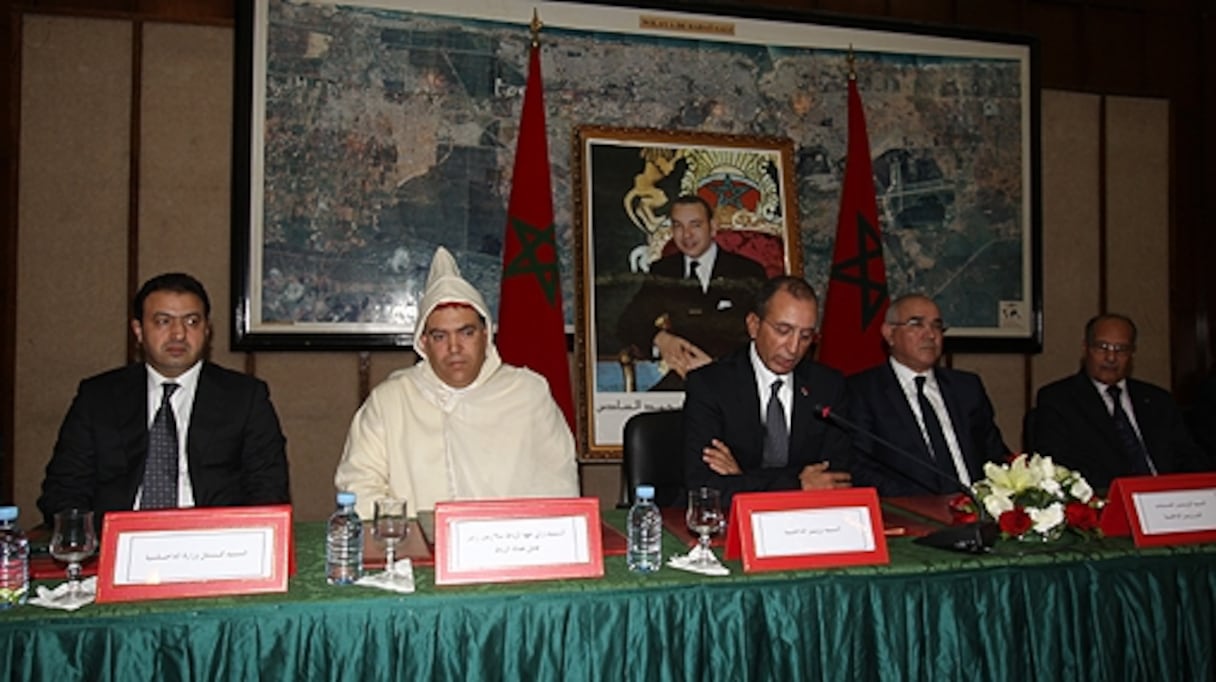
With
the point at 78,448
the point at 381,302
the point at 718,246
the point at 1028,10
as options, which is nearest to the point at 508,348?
the point at 381,302

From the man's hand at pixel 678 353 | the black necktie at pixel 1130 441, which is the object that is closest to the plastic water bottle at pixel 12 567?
the man's hand at pixel 678 353

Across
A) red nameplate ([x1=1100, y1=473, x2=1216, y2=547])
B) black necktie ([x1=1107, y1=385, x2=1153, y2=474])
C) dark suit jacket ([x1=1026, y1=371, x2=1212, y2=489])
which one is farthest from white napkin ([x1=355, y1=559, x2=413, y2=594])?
black necktie ([x1=1107, y1=385, x2=1153, y2=474])

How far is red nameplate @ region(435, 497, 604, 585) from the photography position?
1689 mm

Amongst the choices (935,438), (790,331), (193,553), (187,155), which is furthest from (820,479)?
(187,155)

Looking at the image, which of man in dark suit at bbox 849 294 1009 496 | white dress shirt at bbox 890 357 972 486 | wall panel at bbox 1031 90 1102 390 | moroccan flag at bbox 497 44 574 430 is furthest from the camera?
wall panel at bbox 1031 90 1102 390

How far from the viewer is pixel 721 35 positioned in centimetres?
430

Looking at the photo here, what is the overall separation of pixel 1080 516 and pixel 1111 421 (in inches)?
70.7

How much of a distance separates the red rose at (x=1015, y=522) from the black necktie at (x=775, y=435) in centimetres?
84

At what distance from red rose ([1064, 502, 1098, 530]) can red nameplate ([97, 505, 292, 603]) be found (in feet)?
5.63

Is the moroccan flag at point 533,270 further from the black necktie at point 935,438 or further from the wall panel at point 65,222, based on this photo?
the wall panel at point 65,222

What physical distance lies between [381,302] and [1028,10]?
383 cm

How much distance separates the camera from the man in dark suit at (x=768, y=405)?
8.78 feet

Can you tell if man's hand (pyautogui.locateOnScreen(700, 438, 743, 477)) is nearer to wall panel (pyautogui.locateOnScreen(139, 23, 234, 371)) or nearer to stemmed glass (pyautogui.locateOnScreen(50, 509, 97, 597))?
stemmed glass (pyautogui.locateOnScreen(50, 509, 97, 597))

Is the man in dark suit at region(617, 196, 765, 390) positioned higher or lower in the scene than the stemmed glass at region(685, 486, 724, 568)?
higher
